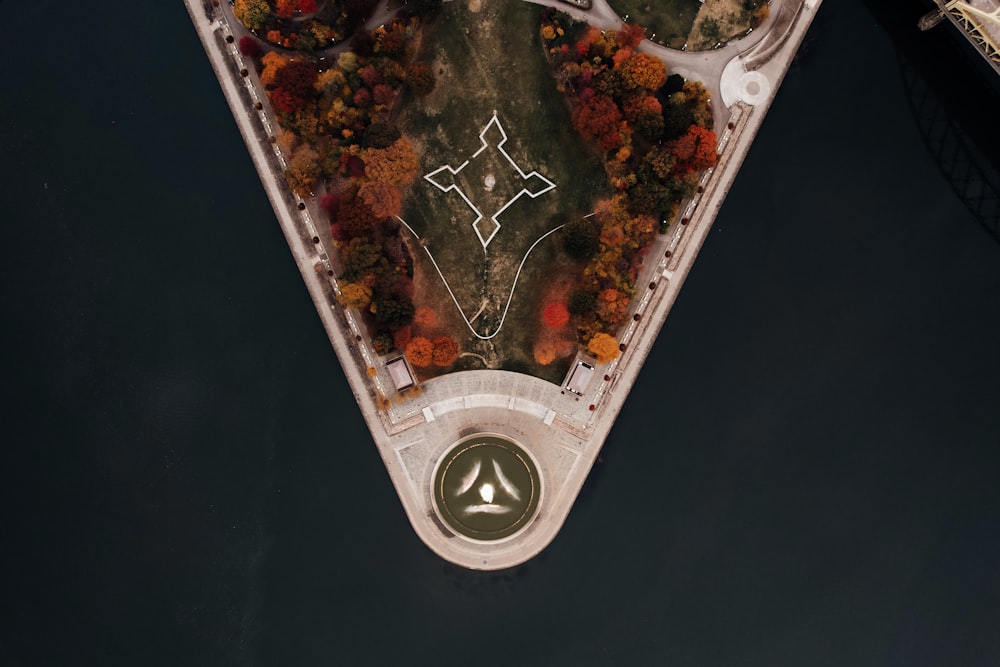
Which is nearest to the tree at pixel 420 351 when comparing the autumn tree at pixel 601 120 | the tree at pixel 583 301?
the tree at pixel 583 301

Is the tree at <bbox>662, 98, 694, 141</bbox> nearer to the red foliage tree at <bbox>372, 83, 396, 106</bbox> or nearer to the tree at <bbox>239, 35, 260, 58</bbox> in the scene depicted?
the red foliage tree at <bbox>372, 83, 396, 106</bbox>

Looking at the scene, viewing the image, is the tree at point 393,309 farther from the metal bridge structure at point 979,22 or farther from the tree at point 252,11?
the metal bridge structure at point 979,22

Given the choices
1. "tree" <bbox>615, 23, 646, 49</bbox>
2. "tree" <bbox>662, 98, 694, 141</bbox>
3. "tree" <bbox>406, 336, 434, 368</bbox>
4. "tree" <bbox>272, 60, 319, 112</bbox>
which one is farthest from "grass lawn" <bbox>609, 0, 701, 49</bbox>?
"tree" <bbox>406, 336, 434, 368</bbox>

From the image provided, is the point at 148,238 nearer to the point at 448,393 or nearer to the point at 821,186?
the point at 448,393

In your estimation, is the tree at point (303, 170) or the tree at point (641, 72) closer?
the tree at point (641, 72)

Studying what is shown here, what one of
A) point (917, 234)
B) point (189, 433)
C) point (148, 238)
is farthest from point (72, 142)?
point (917, 234)
